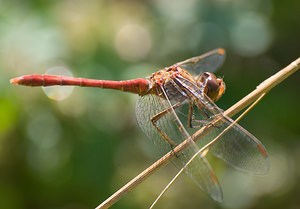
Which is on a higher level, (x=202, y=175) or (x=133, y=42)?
(x=133, y=42)

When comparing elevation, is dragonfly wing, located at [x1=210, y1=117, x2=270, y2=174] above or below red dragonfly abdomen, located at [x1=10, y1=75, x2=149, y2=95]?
below

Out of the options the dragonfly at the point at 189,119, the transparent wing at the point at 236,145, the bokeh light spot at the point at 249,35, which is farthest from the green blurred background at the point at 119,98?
the transparent wing at the point at 236,145

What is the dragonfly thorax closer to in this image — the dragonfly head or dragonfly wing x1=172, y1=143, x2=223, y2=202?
the dragonfly head

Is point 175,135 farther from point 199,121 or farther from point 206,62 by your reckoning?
point 206,62

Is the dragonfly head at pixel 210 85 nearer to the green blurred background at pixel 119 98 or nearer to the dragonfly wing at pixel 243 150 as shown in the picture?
the dragonfly wing at pixel 243 150

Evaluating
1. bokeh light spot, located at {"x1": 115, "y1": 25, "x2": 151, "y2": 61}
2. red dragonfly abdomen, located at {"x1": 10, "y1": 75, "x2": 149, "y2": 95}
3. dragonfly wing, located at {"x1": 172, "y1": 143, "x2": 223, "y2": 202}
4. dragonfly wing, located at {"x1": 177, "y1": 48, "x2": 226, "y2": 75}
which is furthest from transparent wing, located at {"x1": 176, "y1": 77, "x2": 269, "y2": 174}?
bokeh light spot, located at {"x1": 115, "y1": 25, "x2": 151, "y2": 61}

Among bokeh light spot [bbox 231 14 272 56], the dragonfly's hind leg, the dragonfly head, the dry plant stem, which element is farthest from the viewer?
bokeh light spot [bbox 231 14 272 56]

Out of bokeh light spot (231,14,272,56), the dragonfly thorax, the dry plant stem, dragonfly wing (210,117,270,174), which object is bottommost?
dragonfly wing (210,117,270,174)

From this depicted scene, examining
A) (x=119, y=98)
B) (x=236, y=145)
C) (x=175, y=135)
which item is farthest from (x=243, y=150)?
(x=119, y=98)

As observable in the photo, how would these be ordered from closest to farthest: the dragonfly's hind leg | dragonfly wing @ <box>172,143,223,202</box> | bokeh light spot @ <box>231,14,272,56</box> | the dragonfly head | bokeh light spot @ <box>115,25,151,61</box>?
dragonfly wing @ <box>172,143,223,202</box> < the dragonfly's hind leg < the dragonfly head < bokeh light spot @ <box>115,25,151,61</box> < bokeh light spot @ <box>231,14,272,56</box>
